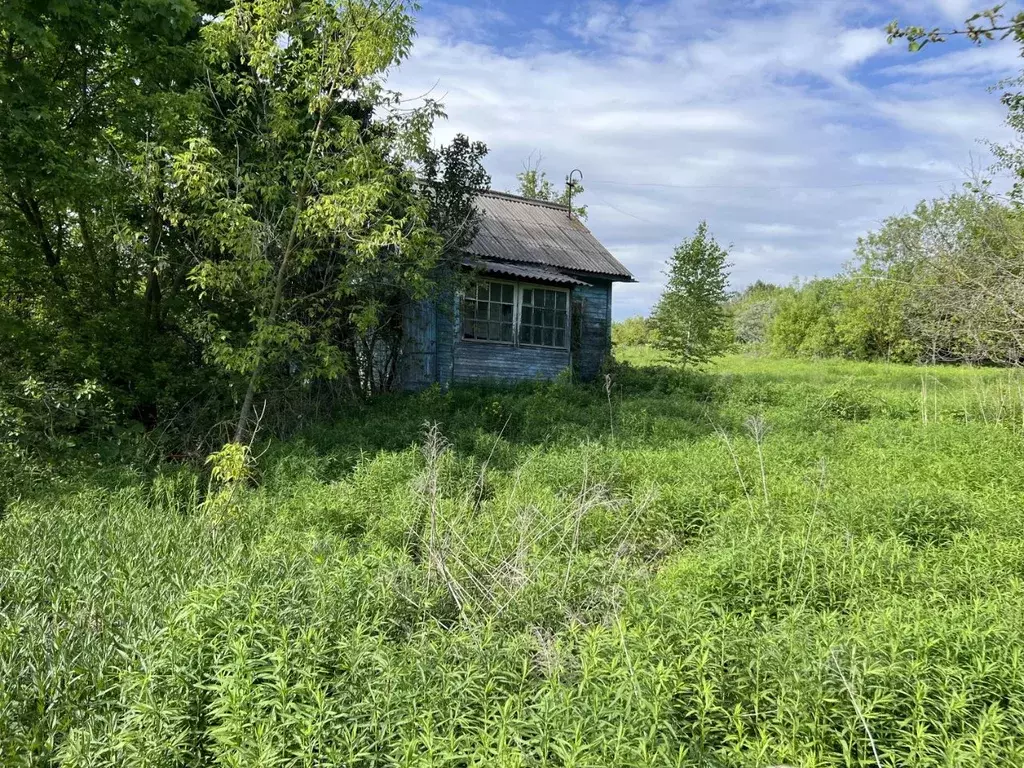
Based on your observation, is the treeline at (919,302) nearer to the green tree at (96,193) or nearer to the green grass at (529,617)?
the green grass at (529,617)

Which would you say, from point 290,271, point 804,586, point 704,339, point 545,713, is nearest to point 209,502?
point 290,271

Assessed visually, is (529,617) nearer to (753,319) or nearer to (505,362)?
(505,362)

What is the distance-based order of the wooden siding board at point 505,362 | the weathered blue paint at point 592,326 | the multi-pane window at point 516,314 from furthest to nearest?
the weathered blue paint at point 592,326 < the multi-pane window at point 516,314 < the wooden siding board at point 505,362

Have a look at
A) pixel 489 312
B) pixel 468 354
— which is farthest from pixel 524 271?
pixel 468 354

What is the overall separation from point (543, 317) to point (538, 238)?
2.79 meters

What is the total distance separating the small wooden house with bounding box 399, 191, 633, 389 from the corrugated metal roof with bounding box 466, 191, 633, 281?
3 centimetres

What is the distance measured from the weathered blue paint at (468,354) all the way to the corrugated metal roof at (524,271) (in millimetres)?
884

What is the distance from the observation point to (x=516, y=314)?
15250mm

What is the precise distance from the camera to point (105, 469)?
7.64 metres

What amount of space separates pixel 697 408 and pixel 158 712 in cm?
975

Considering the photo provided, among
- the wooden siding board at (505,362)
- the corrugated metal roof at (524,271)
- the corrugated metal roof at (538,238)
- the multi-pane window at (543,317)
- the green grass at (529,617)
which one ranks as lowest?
the green grass at (529,617)

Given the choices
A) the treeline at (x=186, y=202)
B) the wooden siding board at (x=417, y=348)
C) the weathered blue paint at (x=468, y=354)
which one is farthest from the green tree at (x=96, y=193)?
the weathered blue paint at (x=468, y=354)

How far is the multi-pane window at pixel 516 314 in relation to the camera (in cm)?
1475

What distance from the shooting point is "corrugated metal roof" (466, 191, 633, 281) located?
16.0 metres
